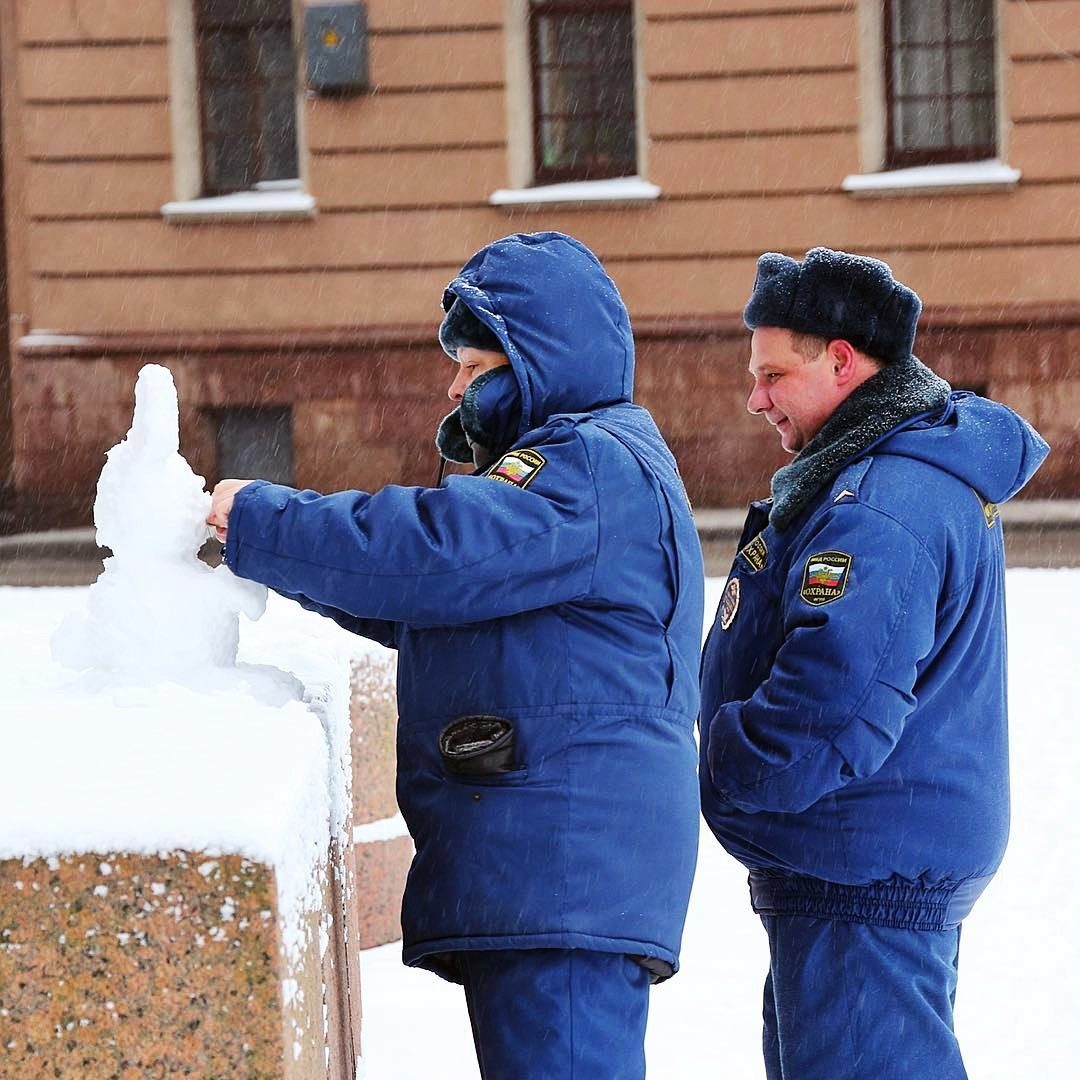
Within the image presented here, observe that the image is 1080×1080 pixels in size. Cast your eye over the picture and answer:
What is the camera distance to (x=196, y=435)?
10.9 meters

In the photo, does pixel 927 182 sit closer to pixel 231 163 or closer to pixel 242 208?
pixel 242 208

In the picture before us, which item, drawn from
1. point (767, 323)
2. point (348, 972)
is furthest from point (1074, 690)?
point (348, 972)

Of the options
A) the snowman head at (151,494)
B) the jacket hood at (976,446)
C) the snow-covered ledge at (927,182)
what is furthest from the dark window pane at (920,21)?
the snowman head at (151,494)

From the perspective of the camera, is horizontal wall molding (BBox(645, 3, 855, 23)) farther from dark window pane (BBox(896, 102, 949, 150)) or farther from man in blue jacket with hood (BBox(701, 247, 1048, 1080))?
man in blue jacket with hood (BBox(701, 247, 1048, 1080))

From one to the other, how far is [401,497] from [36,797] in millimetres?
592

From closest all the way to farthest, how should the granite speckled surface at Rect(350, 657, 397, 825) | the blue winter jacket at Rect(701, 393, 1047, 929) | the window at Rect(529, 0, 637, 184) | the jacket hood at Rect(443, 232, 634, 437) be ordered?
1. the jacket hood at Rect(443, 232, 634, 437)
2. the blue winter jacket at Rect(701, 393, 1047, 929)
3. the granite speckled surface at Rect(350, 657, 397, 825)
4. the window at Rect(529, 0, 637, 184)

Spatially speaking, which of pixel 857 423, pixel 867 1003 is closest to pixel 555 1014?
pixel 867 1003

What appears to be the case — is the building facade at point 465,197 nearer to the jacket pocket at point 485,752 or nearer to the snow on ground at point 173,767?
the jacket pocket at point 485,752

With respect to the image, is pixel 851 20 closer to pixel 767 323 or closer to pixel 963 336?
pixel 963 336

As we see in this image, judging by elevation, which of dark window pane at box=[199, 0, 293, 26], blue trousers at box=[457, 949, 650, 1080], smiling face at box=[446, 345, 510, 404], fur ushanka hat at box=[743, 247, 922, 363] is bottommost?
blue trousers at box=[457, 949, 650, 1080]

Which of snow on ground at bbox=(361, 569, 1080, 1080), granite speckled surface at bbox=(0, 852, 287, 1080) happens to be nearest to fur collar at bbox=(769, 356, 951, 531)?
granite speckled surface at bbox=(0, 852, 287, 1080)

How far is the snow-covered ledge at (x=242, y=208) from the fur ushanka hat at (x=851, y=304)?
28.7 feet

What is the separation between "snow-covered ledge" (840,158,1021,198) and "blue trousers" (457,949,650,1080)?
908 cm

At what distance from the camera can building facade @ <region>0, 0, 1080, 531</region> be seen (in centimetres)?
1044
